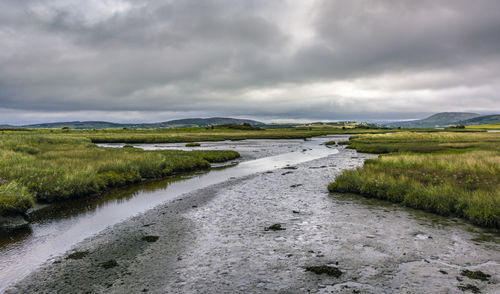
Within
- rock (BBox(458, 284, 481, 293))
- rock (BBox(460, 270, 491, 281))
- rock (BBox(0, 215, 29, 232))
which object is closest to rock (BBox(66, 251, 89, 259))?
rock (BBox(0, 215, 29, 232))

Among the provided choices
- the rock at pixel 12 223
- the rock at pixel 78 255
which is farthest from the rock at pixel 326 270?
the rock at pixel 12 223

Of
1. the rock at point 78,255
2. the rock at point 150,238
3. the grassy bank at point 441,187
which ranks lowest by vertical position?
the rock at point 150,238

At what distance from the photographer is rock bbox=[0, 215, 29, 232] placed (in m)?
12.2

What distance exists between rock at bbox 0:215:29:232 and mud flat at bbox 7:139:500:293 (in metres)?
3.89

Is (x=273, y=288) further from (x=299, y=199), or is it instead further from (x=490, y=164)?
(x=490, y=164)

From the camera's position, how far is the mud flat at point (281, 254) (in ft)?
25.3

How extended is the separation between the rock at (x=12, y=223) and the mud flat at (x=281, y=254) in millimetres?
3893

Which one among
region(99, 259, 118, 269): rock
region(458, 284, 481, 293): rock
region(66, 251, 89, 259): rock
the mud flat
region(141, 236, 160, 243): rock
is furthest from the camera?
region(141, 236, 160, 243): rock

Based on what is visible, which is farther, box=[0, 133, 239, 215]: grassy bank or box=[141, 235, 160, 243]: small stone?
box=[0, 133, 239, 215]: grassy bank

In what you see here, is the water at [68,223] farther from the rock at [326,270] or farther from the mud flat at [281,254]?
the rock at [326,270]

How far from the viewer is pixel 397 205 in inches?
616

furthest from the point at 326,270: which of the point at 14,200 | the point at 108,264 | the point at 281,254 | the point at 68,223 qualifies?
the point at 14,200

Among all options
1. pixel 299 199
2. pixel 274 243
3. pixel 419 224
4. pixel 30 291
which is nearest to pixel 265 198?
pixel 299 199

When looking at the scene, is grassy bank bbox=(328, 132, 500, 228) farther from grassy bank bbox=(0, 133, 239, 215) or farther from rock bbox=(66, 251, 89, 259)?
grassy bank bbox=(0, 133, 239, 215)
